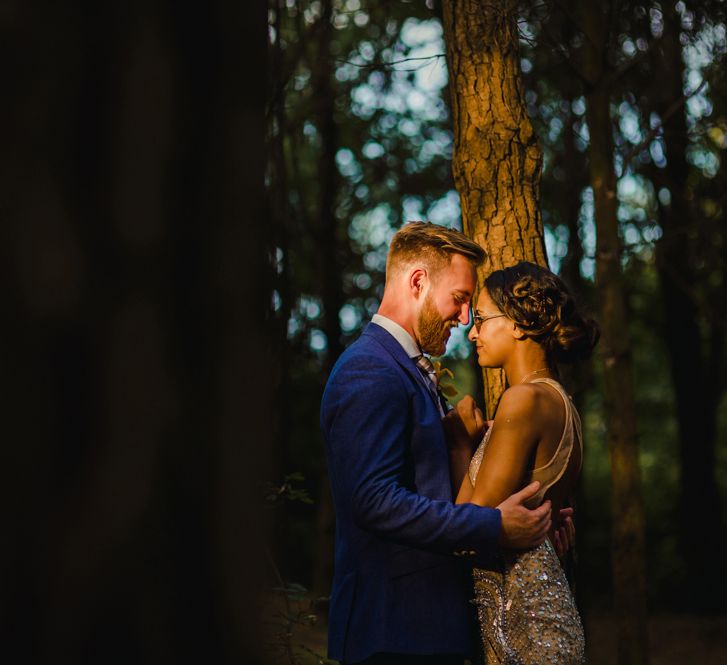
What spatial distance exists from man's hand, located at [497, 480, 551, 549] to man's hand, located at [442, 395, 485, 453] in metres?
0.36

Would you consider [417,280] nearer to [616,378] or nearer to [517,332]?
[517,332]

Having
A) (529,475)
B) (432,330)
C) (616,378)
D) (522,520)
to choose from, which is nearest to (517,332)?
(432,330)

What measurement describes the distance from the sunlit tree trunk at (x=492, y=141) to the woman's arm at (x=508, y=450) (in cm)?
131

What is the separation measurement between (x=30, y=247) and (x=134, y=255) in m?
0.10

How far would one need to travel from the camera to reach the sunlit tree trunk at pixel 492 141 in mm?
4703

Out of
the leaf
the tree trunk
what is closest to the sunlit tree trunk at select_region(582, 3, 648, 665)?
the leaf

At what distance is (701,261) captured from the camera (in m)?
16.8

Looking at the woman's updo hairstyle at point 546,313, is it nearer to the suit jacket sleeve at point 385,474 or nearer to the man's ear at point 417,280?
the man's ear at point 417,280

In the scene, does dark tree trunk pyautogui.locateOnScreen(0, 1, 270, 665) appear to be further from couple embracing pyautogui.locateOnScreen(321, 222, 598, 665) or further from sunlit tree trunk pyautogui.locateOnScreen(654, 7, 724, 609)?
sunlit tree trunk pyautogui.locateOnScreen(654, 7, 724, 609)

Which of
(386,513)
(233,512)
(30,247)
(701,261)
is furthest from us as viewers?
(701,261)

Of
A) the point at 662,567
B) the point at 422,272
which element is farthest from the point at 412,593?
the point at 662,567

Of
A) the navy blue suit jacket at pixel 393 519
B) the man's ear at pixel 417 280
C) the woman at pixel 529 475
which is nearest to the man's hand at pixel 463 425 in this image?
the woman at pixel 529 475

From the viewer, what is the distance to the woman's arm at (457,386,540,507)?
3.15 m

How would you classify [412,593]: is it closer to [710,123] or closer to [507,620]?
[507,620]
